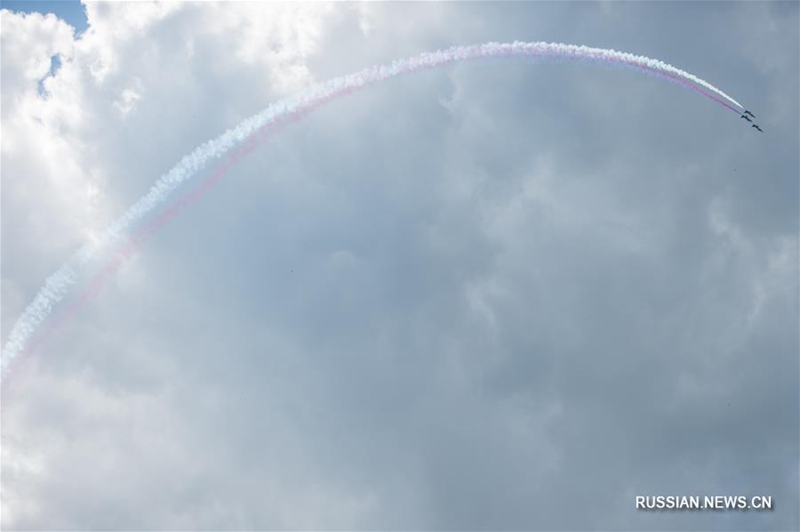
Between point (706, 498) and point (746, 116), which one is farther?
point (746, 116)

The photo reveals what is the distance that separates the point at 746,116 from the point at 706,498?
102827 millimetres

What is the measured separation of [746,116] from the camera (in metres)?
135

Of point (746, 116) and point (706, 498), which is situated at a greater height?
point (746, 116)

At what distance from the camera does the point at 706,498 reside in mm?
118062
